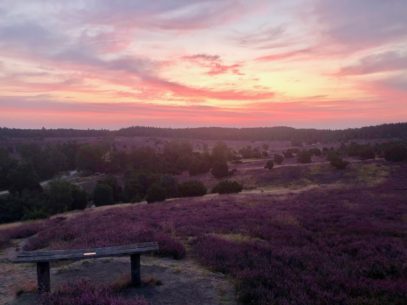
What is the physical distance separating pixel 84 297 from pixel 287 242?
29.3 feet

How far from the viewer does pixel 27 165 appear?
216ft

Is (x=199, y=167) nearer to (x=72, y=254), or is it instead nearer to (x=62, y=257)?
(x=72, y=254)

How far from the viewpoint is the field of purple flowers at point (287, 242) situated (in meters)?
10.2

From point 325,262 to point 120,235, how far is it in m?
8.13

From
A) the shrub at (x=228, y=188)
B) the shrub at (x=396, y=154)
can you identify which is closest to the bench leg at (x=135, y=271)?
the shrub at (x=228, y=188)

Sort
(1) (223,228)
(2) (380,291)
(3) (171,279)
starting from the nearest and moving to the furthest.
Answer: (2) (380,291)
(3) (171,279)
(1) (223,228)

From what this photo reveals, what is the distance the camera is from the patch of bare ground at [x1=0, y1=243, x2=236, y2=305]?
1019cm

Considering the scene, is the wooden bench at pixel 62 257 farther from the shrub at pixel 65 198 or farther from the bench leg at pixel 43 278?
the shrub at pixel 65 198

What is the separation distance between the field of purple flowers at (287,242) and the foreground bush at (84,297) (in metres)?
2.77

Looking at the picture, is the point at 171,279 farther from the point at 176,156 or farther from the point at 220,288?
the point at 176,156

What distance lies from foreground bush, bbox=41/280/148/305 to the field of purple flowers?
9.07ft

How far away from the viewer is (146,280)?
441 inches

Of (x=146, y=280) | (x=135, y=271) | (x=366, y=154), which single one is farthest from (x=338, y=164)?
(x=135, y=271)

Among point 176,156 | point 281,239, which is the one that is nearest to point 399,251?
point 281,239
